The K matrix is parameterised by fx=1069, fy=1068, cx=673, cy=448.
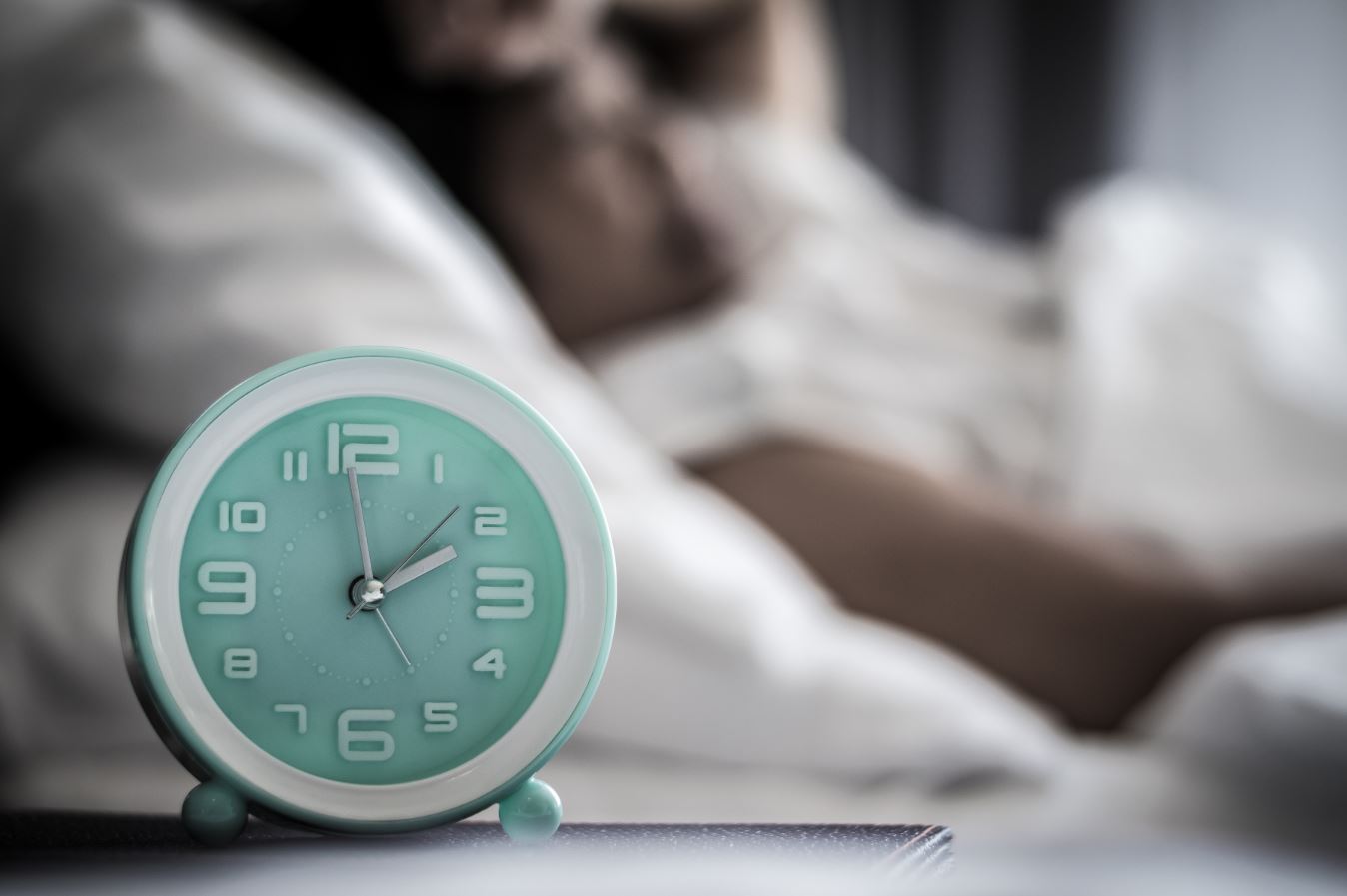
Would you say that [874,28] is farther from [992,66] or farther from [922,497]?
[922,497]

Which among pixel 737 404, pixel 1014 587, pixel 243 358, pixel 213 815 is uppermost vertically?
pixel 737 404

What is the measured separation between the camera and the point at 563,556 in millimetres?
408

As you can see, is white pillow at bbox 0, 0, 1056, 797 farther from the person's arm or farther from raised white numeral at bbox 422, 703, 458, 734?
raised white numeral at bbox 422, 703, 458, 734

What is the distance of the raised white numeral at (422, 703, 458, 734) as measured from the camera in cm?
40

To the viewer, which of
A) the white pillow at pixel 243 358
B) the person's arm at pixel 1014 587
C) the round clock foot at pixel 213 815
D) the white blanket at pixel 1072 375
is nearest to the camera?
the round clock foot at pixel 213 815

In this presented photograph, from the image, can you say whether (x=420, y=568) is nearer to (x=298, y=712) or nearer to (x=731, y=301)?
(x=298, y=712)

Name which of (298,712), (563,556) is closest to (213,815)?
(298,712)

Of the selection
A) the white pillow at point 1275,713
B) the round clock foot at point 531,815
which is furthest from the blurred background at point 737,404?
the round clock foot at point 531,815

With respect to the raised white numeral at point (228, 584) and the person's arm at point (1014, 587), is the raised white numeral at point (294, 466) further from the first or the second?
the person's arm at point (1014, 587)

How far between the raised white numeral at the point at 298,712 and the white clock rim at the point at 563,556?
0.05 feet

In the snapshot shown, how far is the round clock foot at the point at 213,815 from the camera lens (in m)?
0.38

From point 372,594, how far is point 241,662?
0.18 ft

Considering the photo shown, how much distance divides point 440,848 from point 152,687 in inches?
4.6

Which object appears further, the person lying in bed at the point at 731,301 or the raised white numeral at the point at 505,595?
the person lying in bed at the point at 731,301
